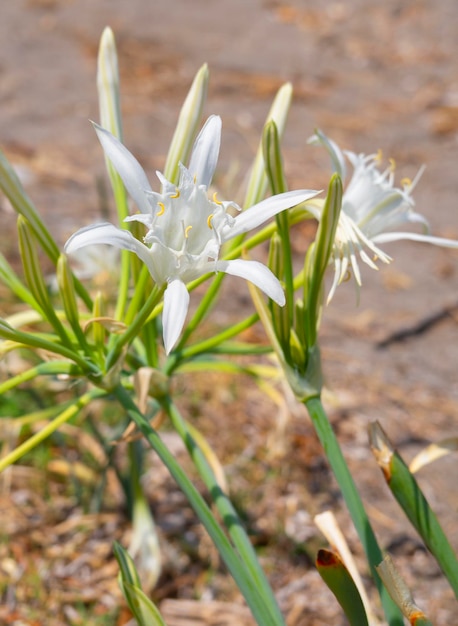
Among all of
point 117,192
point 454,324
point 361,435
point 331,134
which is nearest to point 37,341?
point 117,192

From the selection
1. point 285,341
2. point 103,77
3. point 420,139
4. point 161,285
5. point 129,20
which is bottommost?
point 420,139

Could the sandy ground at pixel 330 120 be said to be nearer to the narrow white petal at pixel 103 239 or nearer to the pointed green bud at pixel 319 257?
the pointed green bud at pixel 319 257

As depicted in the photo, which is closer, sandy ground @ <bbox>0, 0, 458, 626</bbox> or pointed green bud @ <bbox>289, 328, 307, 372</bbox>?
pointed green bud @ <bbox>289, 328, 307, 372</bbox>

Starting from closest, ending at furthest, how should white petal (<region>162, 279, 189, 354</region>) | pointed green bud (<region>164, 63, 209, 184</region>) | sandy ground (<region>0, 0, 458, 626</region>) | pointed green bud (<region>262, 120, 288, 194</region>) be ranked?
white petal (<region>162, 279, 189, 354</region>)
pointed green bud (<region>262, 120, 288, 194</region>)
pointed green bud (<region>164, 63, 209, 184</region>)
sandy ground (<region>0, 0, 458, 626</region>)

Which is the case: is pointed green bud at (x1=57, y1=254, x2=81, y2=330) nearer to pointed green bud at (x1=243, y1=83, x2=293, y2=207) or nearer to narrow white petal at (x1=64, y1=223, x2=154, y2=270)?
narrow white petal at (x1=64, y1=223, x2=154, y2=270)

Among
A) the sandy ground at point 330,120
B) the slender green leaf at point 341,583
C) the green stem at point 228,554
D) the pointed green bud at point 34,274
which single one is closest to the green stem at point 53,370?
the pointed green bud at point 34,274

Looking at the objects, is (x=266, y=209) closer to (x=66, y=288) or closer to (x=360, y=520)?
(x=66, y=288)

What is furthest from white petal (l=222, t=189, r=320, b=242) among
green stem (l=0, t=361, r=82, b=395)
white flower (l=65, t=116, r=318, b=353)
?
green stem (l=0, t=361, r=82, b=395)

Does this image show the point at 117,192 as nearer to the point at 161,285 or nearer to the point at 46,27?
the point at 161,285
